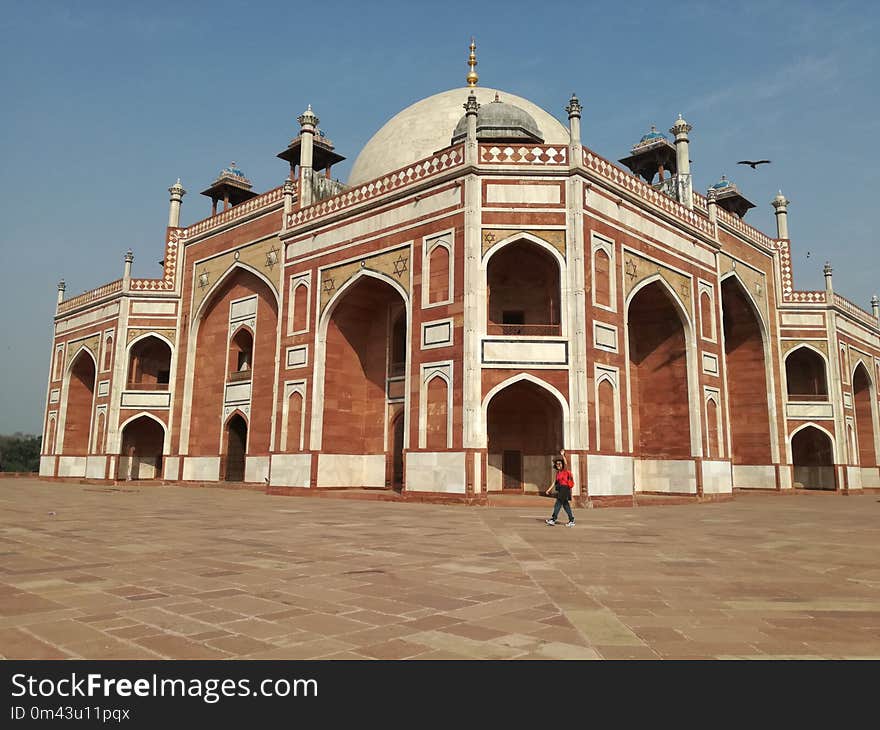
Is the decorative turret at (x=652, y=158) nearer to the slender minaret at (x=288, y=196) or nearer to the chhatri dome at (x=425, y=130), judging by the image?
the chhatri dome at (x=425, y=130)

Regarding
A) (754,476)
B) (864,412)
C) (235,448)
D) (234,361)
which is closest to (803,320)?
(754,476)

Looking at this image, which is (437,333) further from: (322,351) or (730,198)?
(730,198)

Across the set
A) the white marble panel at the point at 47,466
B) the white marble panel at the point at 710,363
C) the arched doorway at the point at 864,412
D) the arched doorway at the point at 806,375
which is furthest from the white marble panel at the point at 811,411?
the white marble panel at the point at 47,466

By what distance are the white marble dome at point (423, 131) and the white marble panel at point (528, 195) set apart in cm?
767

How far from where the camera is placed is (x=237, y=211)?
25281mm

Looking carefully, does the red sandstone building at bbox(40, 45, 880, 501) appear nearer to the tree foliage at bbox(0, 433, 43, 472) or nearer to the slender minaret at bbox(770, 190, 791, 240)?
the slender minaret at bbox(770, 190, 791, 240)

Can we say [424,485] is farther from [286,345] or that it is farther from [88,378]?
[88,378]

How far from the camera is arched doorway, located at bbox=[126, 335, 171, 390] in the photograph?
27766mm

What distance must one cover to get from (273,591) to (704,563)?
400cm

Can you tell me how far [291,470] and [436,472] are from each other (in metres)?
6.05

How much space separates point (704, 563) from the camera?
6250 mm

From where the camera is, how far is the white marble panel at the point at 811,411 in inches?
1003

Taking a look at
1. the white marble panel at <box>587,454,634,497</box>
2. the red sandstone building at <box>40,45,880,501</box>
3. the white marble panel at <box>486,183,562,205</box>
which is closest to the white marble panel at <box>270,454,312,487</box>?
the red sandstone building at <box>40,45,880,501</box>
